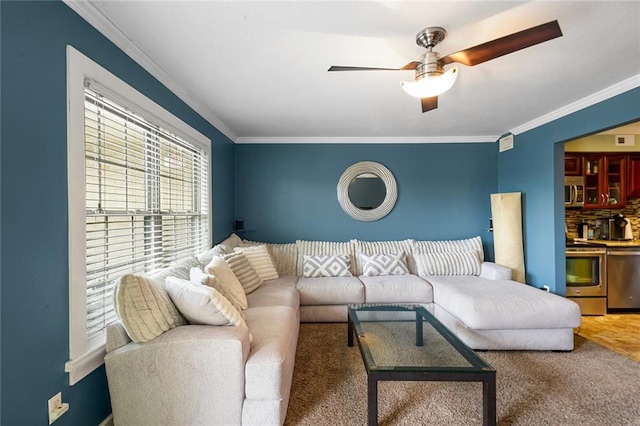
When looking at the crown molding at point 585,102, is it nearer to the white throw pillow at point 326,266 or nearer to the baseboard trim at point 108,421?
the white throw pillow at point 326,266

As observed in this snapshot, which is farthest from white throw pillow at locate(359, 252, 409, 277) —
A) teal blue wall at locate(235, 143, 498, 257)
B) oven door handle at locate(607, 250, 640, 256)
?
oven door handle at locate(607, 250, 640, 256)

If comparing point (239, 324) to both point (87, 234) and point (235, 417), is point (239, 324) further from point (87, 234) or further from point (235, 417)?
point (87, 234)

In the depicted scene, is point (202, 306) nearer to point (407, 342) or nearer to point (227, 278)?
point (227, 278)

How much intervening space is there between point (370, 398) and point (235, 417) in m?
0.76

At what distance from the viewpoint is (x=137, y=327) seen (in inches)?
61.5

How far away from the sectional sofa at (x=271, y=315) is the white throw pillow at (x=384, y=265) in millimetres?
14

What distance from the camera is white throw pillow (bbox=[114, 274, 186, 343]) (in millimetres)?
1547

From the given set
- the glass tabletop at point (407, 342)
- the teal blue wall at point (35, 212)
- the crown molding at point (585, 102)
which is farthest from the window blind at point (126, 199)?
the crown molding at point (585, 102)

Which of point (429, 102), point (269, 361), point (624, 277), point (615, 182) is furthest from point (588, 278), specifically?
point (269, 361)

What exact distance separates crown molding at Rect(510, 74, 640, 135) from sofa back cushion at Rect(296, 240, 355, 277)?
2.79 meters

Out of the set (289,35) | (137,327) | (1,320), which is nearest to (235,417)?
(137,327)

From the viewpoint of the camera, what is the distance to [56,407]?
4.48 feet

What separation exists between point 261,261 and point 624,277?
15.3 feet

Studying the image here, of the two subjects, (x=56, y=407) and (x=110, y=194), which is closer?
(x=56, y=407)
